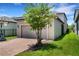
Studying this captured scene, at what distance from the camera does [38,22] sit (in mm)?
10789

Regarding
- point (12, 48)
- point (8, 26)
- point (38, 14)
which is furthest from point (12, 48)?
point (8, 26)

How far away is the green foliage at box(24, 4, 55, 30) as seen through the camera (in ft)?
34.4

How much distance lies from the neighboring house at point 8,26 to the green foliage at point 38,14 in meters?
5.33

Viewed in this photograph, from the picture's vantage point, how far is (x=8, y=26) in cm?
1748

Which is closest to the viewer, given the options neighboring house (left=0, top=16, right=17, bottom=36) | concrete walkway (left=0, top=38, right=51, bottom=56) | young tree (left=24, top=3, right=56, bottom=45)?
concrete walkway (left=0, top=38, right=51, bottom=56)

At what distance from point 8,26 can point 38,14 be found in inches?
290

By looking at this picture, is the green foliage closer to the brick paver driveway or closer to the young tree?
the young tree

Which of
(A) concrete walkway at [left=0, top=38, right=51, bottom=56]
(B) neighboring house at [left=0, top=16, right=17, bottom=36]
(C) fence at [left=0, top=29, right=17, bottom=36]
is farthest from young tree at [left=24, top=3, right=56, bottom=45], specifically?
(C) fence at [left=0, top=29, right=17, bottom=36]

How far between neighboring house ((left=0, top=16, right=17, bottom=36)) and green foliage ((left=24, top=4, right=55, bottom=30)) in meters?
5.33

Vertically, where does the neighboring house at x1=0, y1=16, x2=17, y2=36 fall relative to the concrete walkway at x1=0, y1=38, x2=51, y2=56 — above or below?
above

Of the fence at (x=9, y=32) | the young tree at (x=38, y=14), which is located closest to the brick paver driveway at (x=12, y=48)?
the young tree at (x=38, y=14)

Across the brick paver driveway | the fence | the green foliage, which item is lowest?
the brick paver driveway

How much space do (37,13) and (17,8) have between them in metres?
1.40

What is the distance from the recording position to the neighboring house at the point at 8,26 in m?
16.0
